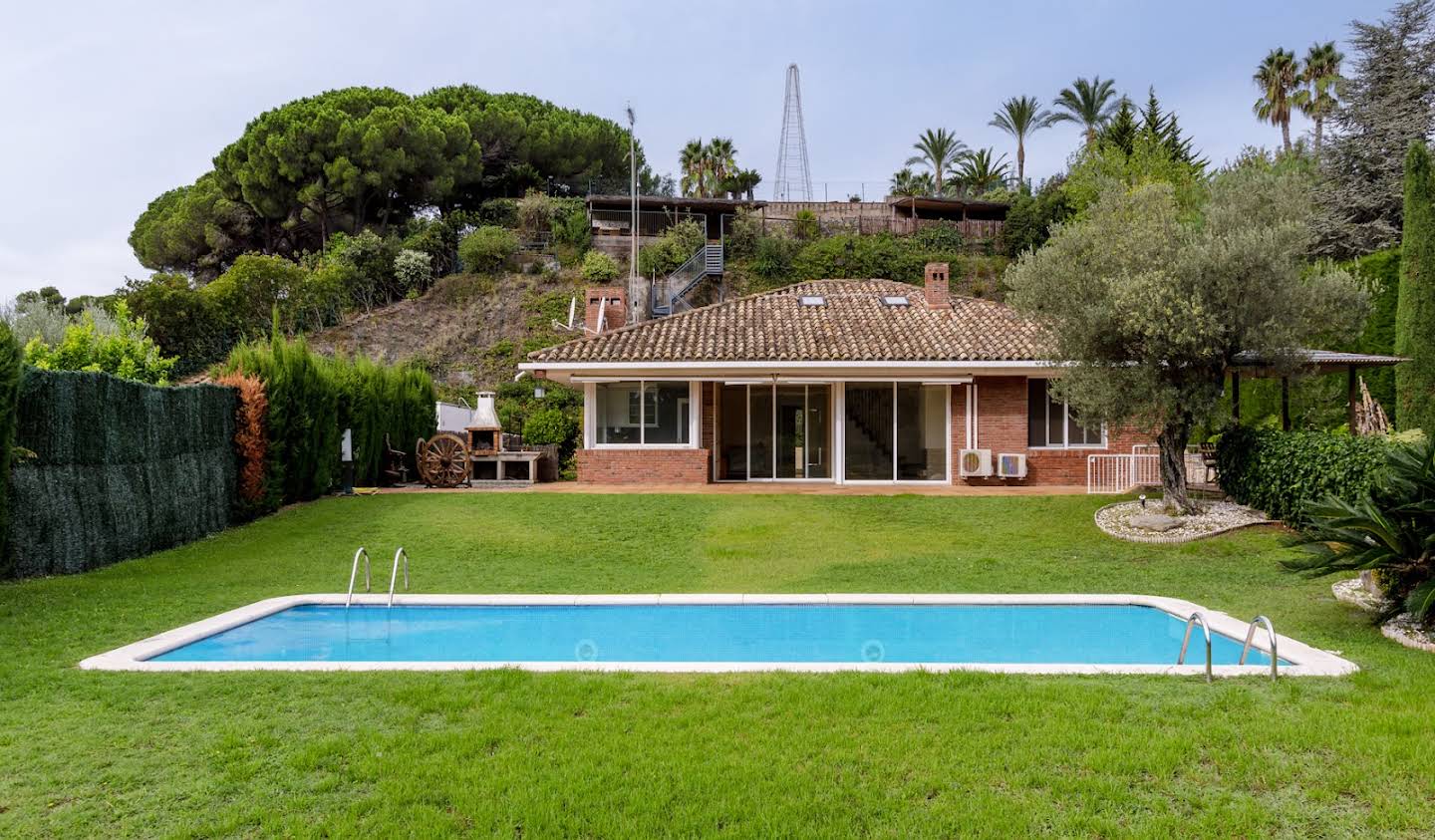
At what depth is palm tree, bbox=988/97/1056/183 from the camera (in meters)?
58.2

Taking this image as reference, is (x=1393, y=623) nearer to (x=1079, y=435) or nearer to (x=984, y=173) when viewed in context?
(x=1079, y=435)

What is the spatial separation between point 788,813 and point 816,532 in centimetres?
1057

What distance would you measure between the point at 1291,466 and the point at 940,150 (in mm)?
54241

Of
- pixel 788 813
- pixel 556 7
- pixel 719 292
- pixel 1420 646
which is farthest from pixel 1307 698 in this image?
pixel 719 292

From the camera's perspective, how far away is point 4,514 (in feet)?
33.9

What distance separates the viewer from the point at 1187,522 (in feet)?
46.1

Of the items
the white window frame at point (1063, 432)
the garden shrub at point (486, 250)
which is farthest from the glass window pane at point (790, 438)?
the garden shrub at point (486, 250)

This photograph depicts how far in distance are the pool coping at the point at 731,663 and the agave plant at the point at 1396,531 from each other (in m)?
0.94

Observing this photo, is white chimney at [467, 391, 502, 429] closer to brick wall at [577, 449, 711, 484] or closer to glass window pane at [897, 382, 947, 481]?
brick wall at [577, 449, 711, 484]

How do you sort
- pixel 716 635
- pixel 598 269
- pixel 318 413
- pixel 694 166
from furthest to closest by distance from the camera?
pixel 694 166
pixel 598 269
pixel 318 413
pixel 716 635

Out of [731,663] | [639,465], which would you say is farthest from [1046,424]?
[731,663]

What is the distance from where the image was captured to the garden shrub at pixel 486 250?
150ft


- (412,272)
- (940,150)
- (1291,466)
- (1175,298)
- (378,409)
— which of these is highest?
(940,150)

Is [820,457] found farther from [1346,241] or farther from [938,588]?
[1346,241]
